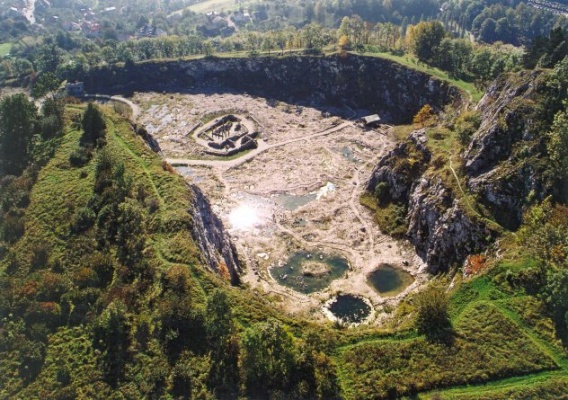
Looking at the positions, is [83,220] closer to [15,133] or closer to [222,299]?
[222,299]

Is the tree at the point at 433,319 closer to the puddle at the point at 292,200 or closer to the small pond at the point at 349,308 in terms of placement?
the small pond at the point at 349,308

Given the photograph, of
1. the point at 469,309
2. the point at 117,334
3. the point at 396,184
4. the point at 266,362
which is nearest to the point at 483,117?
the point at 396,184

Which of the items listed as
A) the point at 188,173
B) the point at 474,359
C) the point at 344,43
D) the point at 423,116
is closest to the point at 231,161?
the point at 188,173

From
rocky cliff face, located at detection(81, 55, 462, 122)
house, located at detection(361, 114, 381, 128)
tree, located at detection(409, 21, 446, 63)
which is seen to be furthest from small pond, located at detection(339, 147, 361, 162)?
tree, located at detection(409, 21, 446, 63)

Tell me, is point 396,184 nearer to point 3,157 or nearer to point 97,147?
point 97,147

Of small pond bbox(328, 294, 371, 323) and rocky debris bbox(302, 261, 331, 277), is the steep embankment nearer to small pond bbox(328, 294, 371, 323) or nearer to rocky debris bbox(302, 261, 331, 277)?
small pond bbox(328, 294, 371, 323)
